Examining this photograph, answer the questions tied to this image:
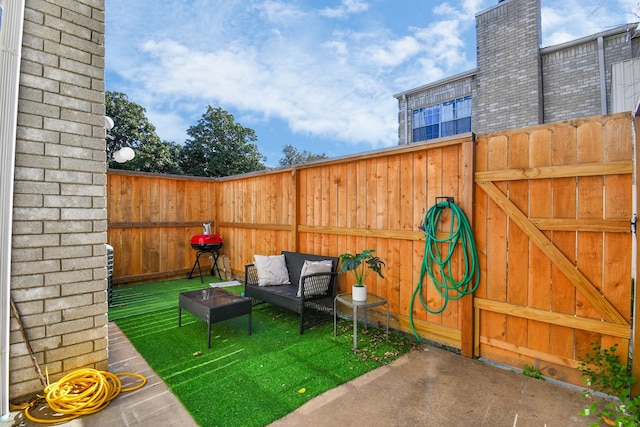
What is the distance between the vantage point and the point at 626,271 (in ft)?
7.08

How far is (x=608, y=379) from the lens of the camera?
2.16 metres

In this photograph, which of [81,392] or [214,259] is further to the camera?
[214,259]

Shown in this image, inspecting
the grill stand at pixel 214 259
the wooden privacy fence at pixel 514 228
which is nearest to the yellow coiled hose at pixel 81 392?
the wooden privacy fence at pixel 514 228

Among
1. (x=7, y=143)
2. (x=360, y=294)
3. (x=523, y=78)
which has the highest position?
(x=523, y=78)

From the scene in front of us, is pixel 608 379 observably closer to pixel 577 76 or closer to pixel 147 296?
pixel 147 296

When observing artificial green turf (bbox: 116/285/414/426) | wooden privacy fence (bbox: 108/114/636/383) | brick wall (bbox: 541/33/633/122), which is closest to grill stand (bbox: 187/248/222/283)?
artificial green turf (bbox: 116/285/414/426)

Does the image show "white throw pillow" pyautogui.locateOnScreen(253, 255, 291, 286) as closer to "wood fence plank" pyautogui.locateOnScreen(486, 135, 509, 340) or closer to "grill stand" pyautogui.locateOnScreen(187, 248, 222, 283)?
"grill stand" pyautogui.locateOnScreen(187, 248, 222, 283)

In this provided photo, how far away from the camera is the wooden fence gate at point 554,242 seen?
86.3 inches

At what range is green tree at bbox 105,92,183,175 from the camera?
42.9 feet

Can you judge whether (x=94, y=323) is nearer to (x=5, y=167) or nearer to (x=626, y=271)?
(x=5, y=167)

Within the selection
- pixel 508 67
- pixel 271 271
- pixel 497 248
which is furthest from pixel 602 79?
pixel 271 271

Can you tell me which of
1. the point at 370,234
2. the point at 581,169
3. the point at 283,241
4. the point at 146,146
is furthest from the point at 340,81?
the point at 581,169

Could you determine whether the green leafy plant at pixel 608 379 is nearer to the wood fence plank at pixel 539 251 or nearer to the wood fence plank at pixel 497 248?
the wood fence plank at pixel 539 251

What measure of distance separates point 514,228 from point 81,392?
144 inches
